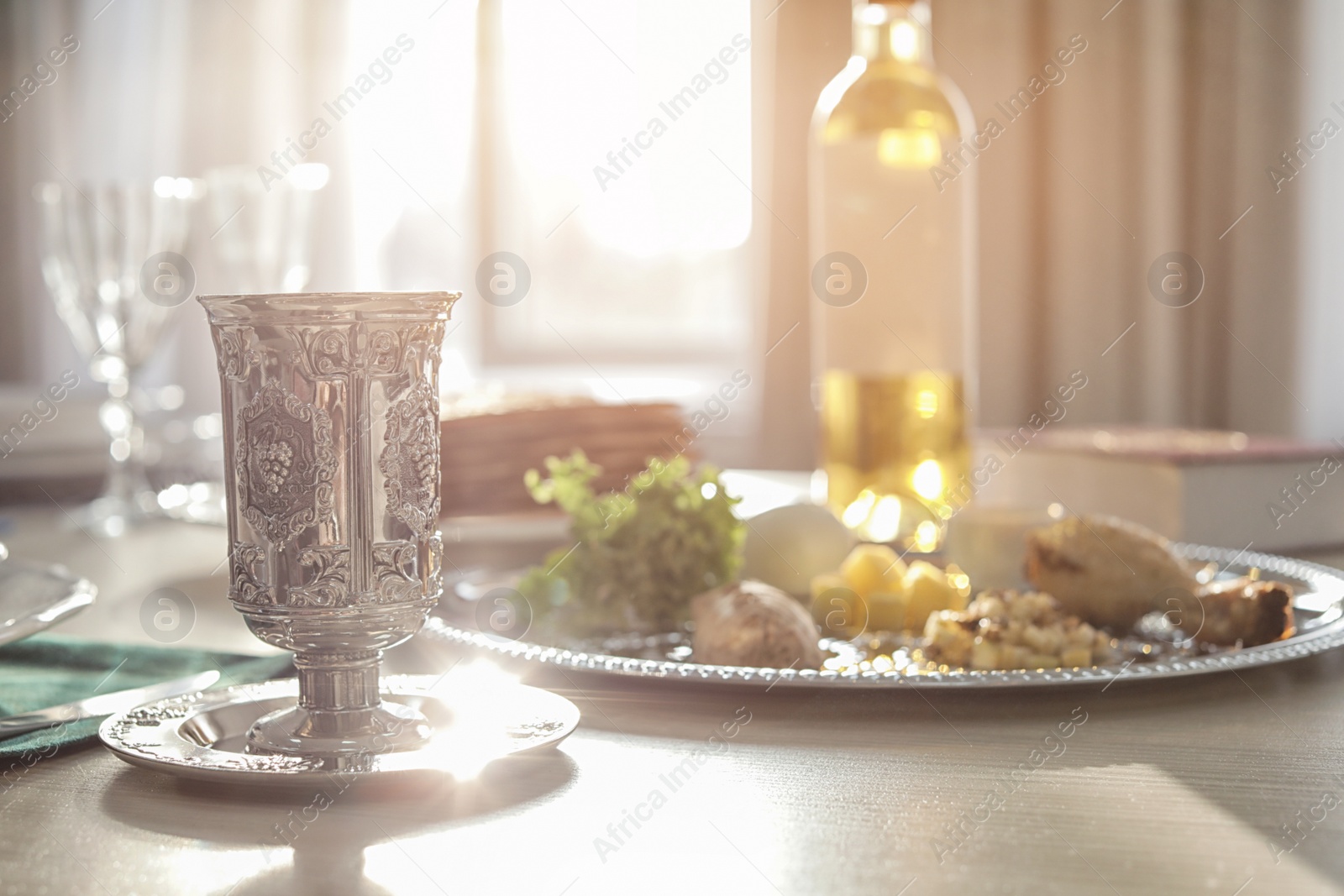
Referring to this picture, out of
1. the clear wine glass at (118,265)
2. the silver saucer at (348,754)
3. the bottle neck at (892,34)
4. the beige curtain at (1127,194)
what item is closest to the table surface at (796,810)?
the silver saucer at (348,754)

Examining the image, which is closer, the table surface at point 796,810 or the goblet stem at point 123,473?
the table surface at point 796,810

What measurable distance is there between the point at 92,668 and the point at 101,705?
0.38 ft

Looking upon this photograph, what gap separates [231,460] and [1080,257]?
2477 millimetres

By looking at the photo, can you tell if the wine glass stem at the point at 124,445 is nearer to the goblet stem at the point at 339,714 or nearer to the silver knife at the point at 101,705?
the silver knife at the point at 101,705

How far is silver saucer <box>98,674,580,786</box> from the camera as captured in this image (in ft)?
1.61

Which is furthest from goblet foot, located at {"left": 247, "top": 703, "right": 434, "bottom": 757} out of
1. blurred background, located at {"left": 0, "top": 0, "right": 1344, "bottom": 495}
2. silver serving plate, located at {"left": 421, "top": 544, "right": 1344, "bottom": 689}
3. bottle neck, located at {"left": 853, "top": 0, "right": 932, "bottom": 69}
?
blurred background, located at {"left": 0, "top": 0, "right": 1344, "bottom": 495}

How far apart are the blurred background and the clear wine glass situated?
786mm

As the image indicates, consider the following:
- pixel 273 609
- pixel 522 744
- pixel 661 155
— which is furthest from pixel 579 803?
pixel 661 155

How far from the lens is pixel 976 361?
2.86 m

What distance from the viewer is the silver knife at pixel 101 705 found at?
0.58 metres

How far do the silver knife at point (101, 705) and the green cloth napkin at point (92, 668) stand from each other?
15mm

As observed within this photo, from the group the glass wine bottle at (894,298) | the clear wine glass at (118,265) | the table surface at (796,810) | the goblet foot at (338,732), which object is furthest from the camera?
the clear wine glass at (118,265)

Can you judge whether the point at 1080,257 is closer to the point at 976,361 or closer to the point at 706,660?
the point at 976,361

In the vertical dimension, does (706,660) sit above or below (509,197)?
below
